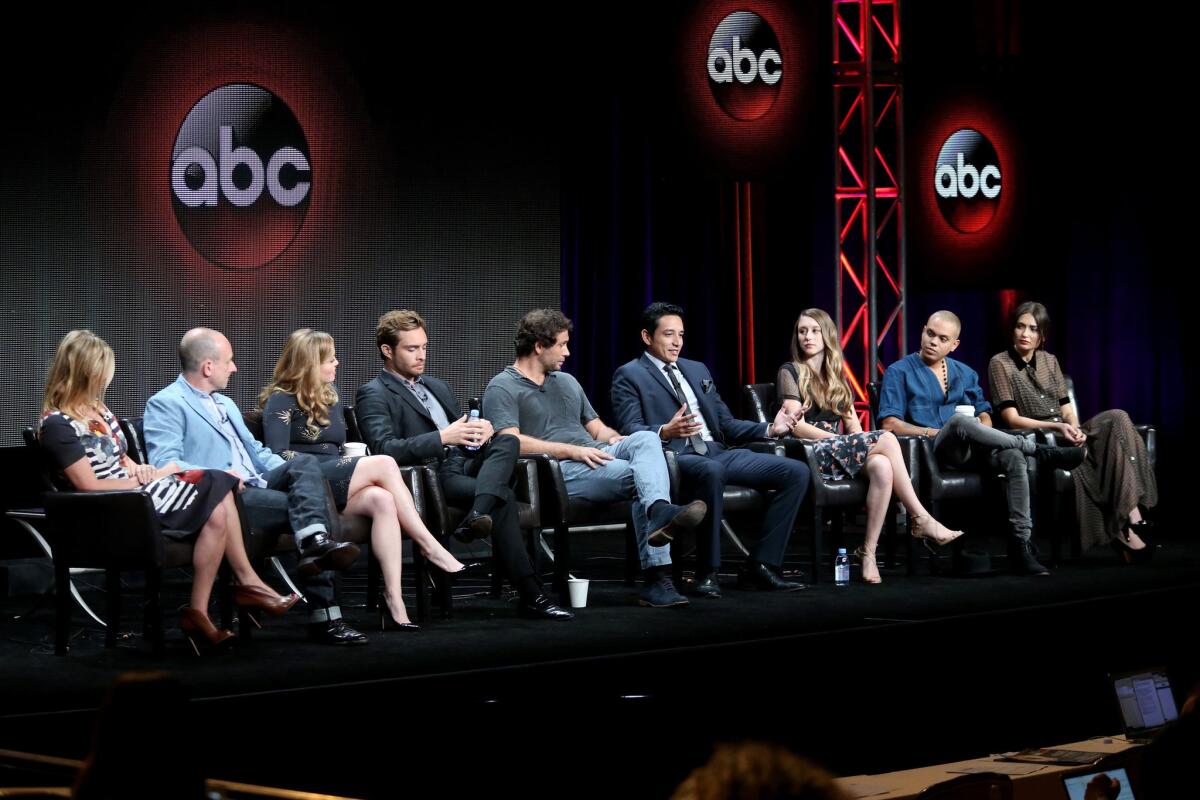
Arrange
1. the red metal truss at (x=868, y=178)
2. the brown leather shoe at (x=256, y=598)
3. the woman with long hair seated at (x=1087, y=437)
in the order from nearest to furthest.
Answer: the brown leather shoe at (x=256, y=598), the woman with long hair seated at (x=1087, y=437), the red metal truss at (x=868, y=178)

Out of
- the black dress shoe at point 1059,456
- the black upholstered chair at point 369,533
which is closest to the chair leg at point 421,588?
the black upholstered chair at point 369,533

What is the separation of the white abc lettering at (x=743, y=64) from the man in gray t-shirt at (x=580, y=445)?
2.20 meters

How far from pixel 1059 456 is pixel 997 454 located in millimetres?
346

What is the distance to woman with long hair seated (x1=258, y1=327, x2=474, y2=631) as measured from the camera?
4996mm

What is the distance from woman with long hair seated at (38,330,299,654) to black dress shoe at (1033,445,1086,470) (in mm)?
3307

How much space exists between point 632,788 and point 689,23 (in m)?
4.48

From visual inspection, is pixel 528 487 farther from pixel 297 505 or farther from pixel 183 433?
pixel 183 433

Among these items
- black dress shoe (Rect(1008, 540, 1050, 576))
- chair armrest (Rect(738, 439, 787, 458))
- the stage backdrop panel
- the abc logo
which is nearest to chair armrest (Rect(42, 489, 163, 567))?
the stage backdrop panel

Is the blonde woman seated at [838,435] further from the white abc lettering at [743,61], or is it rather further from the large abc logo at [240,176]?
the large abc logo at [240,176]

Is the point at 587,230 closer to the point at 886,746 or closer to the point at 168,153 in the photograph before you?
the point at 168,153

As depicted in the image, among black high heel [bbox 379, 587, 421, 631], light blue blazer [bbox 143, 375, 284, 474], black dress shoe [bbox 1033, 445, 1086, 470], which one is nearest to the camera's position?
light blue blazer [bbox 143, 375, 284, 474]

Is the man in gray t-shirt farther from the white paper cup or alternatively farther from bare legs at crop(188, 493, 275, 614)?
bare legs at crop(188, 493, 275, 614)

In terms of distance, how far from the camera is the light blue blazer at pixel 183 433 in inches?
192

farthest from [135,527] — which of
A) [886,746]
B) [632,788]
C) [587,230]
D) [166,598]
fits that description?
[587,230]
